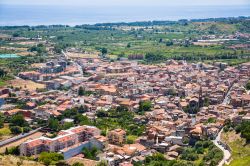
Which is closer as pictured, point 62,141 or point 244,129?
point 62,141

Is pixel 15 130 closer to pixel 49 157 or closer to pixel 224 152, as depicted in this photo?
pixel 49 157

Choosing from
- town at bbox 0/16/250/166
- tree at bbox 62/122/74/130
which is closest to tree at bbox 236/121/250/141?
town at bbox 0/16/250/166

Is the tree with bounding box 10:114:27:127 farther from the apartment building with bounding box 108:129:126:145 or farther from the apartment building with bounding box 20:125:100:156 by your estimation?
the apartment building with bounding box 108:129:126:145

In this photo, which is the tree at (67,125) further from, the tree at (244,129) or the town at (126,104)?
the tree at (244,129)

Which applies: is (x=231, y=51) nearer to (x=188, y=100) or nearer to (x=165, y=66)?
(x=165, y=66)

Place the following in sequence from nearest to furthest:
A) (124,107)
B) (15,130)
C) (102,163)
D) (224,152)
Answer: (102,163), (224,152), (15,130), (124,107)

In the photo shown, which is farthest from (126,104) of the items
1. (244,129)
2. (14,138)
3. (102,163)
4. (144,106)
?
(102,163)

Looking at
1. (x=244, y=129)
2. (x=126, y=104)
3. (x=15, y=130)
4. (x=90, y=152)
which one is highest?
(x=244, y=129)

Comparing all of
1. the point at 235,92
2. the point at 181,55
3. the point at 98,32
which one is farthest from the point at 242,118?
the point at 98,32
